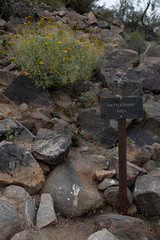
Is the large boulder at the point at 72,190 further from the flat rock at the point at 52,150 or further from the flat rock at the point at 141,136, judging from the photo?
the flat rock at the point at 141,136

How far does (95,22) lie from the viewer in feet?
40.0

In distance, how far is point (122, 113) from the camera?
3098mm

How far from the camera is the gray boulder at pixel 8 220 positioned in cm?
243

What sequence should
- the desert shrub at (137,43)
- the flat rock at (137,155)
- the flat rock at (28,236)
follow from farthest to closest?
the desert shrub at (137,43) < the flat rock at (137,155) < the flat rock at (28,236)

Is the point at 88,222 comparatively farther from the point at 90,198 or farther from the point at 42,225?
the point at 42,225

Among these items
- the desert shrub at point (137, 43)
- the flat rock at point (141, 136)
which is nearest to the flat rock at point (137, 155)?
the flat rock at point (141, 136)

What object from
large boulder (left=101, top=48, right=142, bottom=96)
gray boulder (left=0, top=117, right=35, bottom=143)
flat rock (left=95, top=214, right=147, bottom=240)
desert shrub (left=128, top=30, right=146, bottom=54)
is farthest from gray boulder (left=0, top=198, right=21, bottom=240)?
desert shrub (left=128, top=30, right=146, bottom=54)

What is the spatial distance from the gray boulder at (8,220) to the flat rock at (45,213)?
1.11ft

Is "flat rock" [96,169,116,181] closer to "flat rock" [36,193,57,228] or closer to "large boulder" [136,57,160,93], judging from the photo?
"flat rock" [36,193,57,228]

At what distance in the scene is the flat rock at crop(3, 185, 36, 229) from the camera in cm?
279

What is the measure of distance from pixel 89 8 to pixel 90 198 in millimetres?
13734

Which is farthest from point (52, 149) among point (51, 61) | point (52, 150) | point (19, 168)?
point (51, 61)

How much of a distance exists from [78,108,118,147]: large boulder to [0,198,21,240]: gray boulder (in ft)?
8.70

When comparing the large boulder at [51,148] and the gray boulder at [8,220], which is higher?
the large boulder at [51,148]
